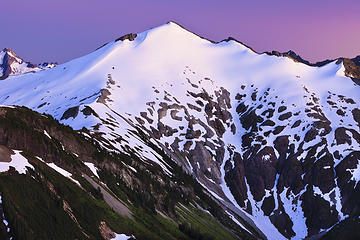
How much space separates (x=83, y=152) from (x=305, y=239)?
4178 inches

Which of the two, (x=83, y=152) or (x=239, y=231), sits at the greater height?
(x=83, y=152)

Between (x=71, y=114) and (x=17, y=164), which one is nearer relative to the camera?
(x=17, y=164)

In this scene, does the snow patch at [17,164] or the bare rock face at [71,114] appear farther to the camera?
the bare rock face at [71,114]

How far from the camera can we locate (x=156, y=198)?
428 feet

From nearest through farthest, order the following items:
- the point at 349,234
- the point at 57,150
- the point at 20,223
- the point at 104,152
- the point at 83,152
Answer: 1. the point at 20,223
2. the point at 57,150
3. the point at 83,152
4. the point at 104,152
5. the point at 349,234

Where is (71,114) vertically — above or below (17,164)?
above

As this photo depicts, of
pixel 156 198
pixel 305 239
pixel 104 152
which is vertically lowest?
pixel 305 239

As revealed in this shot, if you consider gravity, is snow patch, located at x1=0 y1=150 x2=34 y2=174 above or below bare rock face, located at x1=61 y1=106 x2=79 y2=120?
below

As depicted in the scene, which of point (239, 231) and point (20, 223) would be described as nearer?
point (20, 223)

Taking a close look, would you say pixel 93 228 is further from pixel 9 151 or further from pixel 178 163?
pixel 178 163

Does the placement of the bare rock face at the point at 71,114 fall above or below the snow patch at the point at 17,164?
above

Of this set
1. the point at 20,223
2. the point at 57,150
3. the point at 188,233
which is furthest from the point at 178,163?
the point at 20,223

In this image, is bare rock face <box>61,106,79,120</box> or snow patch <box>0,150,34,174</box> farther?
bare rock face <box>61,106,79,120</box>

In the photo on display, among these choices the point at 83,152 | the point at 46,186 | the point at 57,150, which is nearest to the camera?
the point at 46,186
